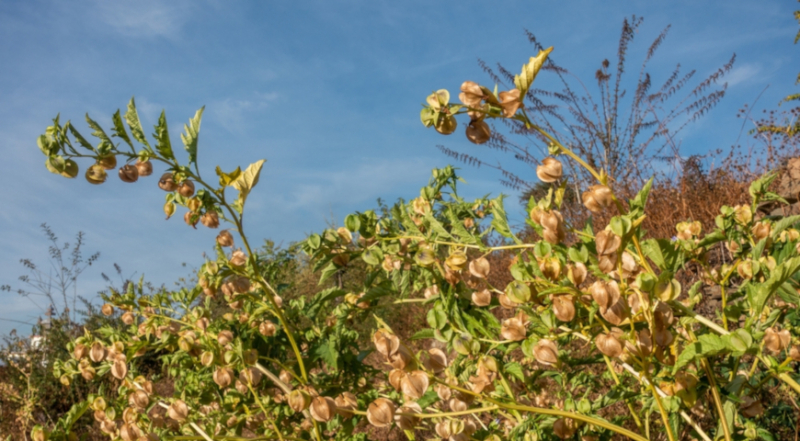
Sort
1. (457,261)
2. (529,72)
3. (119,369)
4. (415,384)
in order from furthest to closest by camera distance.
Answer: (119,369)
(457,261)
(415,384)
(529,72)

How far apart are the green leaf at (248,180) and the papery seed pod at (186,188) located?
8 centimetres

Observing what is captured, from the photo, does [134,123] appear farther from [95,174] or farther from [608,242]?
[608,242]

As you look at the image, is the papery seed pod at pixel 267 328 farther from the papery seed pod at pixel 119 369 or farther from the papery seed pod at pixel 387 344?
the papery seed pod at pixel 387 344

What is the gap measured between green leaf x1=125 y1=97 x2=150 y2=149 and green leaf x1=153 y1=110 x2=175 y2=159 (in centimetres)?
2

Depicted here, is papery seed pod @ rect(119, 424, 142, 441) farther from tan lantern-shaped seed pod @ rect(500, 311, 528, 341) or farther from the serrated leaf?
the serrated leaf

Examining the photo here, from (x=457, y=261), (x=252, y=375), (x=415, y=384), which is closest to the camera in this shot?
(x=415, y=384)

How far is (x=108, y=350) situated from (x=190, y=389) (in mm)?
350

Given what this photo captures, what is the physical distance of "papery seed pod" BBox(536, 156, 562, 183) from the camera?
604 millimetres

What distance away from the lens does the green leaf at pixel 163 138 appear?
0.70 meters

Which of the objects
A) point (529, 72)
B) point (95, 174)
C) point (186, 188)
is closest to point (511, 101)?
point (529, 72)

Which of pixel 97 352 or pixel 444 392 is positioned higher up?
pixel 97 352

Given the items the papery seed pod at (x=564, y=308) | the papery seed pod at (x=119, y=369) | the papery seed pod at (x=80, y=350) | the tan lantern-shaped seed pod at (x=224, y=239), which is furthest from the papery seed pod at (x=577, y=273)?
the papery seed pod at (x=80, y=350)

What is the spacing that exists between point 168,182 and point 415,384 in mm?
457

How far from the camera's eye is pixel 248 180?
74 cm
